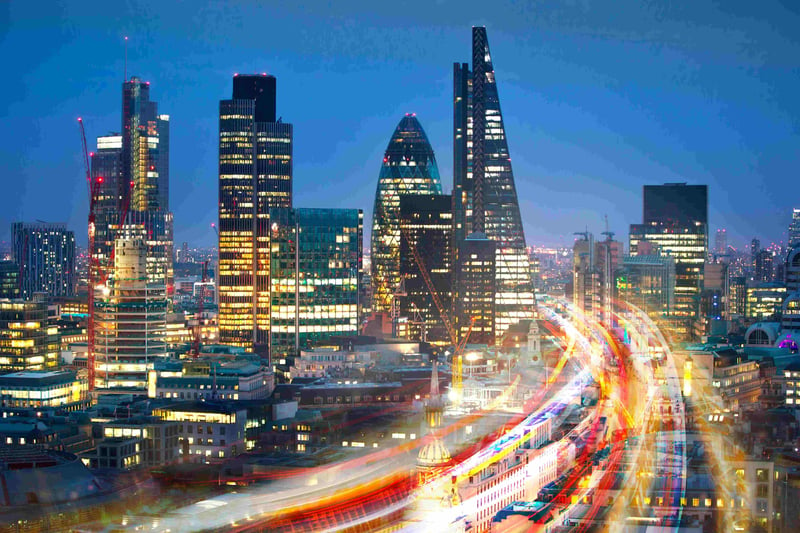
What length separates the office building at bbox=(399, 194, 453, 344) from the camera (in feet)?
307

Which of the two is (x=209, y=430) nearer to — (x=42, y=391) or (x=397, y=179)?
(x=42, y=391)

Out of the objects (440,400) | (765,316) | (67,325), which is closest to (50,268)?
(67,325)

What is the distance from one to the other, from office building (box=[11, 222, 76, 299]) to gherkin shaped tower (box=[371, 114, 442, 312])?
30.5 m

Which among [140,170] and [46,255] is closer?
[46,255]

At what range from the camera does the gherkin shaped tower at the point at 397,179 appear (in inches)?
4003

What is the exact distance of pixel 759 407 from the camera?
53.9m

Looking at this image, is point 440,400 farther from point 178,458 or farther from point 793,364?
point 793,364

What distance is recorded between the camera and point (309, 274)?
Answer: 73188mm

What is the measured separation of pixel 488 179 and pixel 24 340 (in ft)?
135

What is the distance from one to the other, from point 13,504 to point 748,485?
19.3m

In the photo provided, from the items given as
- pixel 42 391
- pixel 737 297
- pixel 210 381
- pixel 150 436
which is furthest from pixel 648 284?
pixel 150 436

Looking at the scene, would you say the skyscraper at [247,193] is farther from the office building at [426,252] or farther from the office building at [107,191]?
the office building at [107,191]

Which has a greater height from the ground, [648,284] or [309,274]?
[309,274]

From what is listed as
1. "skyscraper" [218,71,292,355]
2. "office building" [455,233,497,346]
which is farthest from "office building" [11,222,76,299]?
"office building" [455,233,497,346]
